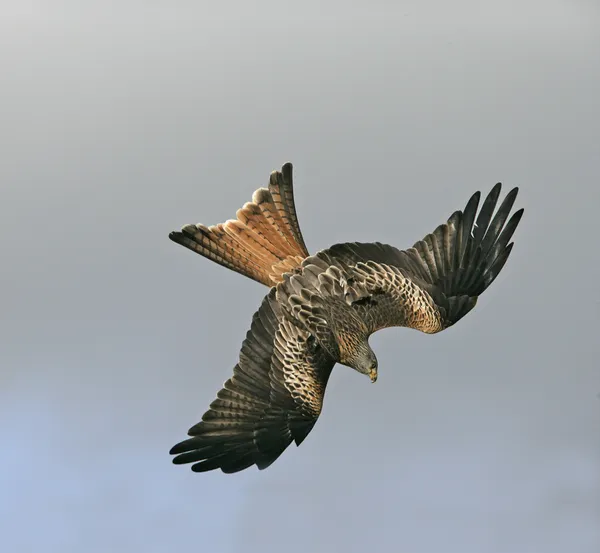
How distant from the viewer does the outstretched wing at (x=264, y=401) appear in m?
10.1

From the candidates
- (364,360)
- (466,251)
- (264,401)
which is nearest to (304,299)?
(364,360)

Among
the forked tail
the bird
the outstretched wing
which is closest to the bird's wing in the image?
the bird

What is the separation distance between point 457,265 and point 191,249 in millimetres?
2250

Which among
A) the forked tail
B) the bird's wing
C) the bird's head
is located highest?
the forked tail

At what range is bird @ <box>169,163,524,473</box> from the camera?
1011cm

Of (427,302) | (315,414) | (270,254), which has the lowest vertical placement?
(315,414)

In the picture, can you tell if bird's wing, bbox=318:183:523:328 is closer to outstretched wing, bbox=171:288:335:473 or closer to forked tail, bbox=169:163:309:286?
forked tail, bbox=169:163:309:286

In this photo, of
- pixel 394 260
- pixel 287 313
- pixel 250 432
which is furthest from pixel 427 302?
pixel 250 432

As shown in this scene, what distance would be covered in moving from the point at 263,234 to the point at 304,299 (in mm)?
712

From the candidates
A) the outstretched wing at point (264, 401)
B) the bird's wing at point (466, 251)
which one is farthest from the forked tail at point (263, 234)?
the bird's wing at point (466, 251)

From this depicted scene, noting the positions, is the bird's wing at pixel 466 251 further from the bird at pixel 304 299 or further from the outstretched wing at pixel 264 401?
the outstretched wing at pixel 264 401

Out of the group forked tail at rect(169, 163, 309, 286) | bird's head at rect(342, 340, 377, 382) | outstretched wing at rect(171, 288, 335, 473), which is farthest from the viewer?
forked tail at rect(169, 163, 309, 286)

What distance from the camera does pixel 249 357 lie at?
10344 millimetres

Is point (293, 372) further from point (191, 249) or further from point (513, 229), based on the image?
point (513, 229)
